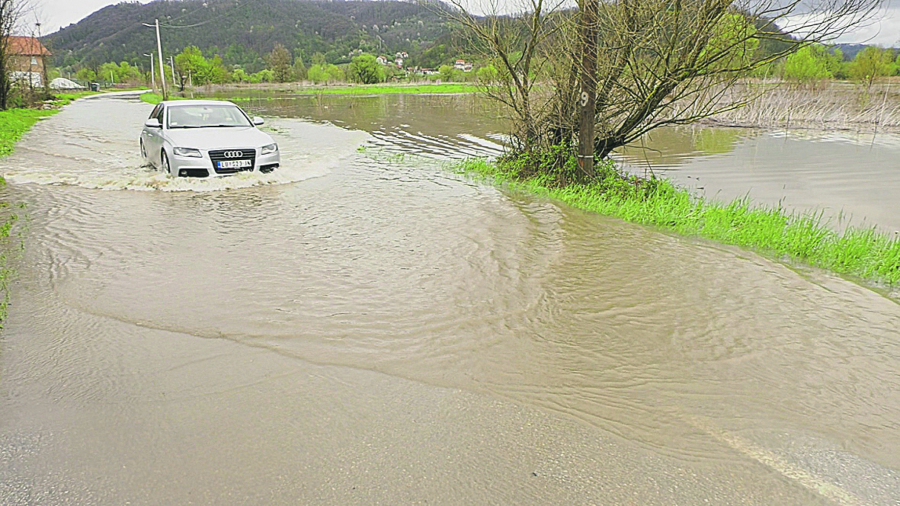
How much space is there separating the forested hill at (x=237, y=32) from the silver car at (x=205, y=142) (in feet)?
431

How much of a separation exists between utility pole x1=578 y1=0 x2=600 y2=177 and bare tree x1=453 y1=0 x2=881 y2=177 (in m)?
0.02

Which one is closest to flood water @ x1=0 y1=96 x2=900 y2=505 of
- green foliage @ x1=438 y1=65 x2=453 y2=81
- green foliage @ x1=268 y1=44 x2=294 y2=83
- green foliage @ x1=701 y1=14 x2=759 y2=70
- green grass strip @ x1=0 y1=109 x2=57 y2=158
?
green foliage @ x1=701 y1=14 x2=759 y2=70

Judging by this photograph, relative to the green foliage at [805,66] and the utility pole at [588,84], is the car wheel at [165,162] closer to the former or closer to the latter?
the utility pole at [588,84]

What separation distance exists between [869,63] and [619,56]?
41.3 metres

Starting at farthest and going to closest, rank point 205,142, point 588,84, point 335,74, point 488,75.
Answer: point 335,74 < point 488,75 < point 205,142 < point 588,84

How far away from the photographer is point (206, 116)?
12602mm

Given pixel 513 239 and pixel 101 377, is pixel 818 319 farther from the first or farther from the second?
pixel 101 377

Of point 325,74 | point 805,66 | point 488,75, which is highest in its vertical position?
point 325,74

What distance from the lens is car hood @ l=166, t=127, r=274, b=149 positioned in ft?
37.5

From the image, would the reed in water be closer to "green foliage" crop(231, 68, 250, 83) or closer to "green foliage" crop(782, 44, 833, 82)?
"green foliage" crop(782, 44, 833, 82)

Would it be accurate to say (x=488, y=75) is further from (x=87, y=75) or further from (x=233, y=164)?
(x=87, y=75)

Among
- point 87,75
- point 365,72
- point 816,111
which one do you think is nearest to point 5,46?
point 816,111

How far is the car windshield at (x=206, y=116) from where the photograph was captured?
12281 millimetres

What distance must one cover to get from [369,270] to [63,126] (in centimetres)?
2338
